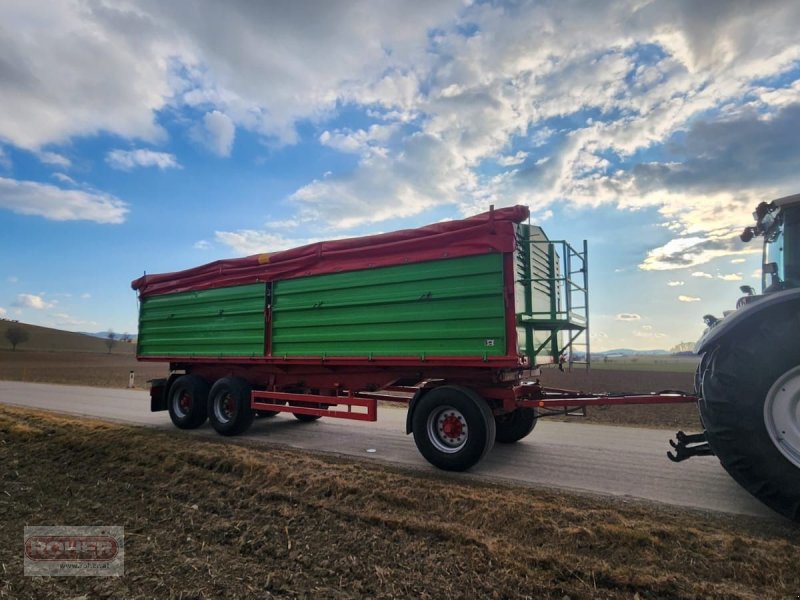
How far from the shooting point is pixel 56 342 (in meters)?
83.7

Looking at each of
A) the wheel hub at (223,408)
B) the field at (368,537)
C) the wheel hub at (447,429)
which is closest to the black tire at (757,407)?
the field at (368,537)

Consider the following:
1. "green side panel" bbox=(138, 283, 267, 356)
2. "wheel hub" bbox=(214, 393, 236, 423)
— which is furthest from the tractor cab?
"wheel hub" bbox=(214, 393, 236, 423)

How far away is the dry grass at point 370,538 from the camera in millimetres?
3074

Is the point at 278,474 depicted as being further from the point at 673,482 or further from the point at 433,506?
the point at 673,482

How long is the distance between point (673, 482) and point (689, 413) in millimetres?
7495

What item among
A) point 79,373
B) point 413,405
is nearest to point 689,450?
point 413,405

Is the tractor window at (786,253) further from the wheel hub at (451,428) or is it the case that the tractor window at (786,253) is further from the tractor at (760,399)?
the wheel hub at (451,428)

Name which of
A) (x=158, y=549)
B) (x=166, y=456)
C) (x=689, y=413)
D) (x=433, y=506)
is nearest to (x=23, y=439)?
(x=166, y=456)

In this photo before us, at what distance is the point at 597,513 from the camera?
14.0 feet

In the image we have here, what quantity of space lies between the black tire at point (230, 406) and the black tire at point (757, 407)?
23.0 feet

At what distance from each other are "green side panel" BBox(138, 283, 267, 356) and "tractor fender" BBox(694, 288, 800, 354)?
6.67 meters

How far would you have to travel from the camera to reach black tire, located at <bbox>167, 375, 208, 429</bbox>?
915cm

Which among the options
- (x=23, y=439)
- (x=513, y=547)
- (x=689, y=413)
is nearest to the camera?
(x=513, y=547)

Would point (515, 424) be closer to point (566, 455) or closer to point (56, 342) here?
point (566, 455)
